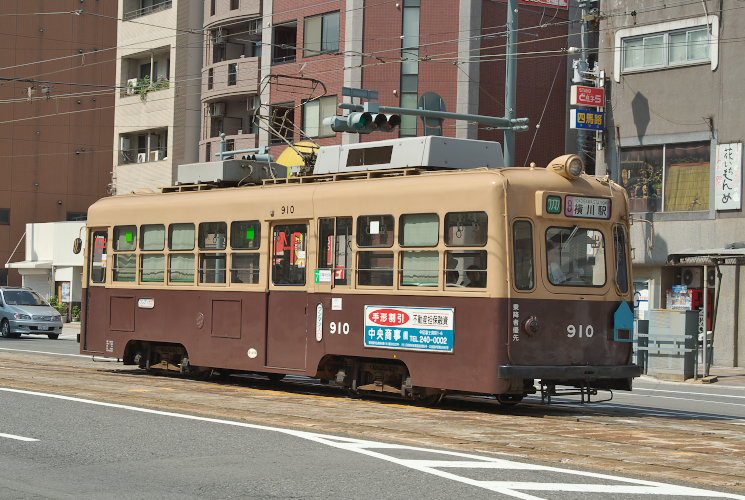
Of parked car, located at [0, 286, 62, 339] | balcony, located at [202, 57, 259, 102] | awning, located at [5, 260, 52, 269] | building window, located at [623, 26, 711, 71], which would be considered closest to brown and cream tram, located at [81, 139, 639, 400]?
building window, located at [623, 26, 711, 71]

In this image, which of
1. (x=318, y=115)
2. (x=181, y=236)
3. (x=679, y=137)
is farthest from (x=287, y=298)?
(x=318, y=115)

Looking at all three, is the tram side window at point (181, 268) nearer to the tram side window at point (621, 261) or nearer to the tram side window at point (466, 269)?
the tram side window at point (466, 269)

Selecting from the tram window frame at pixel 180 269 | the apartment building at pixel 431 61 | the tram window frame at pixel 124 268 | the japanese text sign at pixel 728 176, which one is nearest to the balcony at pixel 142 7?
the apartment building at pixel 431 61

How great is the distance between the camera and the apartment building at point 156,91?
50.9 metres

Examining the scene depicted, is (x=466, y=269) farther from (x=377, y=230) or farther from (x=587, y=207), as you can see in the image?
(x=587, y=207)

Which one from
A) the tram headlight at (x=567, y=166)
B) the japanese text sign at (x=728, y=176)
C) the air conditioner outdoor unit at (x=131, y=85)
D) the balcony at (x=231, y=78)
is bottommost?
the tram headlight at (x=567, y=166)

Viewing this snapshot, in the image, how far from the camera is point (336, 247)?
15.8m

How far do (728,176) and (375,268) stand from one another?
54.0 ft

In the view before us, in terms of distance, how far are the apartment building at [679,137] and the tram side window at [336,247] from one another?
48.6 ft

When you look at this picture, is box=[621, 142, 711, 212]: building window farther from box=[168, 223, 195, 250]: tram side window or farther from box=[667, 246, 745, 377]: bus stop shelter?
box=[168, 223, 195, 250]: tram side window

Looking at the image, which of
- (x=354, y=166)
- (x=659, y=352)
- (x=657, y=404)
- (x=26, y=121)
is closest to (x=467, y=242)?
(x=354, y=166)

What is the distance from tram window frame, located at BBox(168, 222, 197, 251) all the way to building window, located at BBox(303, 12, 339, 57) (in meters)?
23.1

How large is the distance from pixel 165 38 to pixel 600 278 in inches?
1562

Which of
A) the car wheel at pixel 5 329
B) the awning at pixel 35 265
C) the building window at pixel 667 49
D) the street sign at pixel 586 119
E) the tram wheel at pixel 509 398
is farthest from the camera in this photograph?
the awning at pixel 35 265
